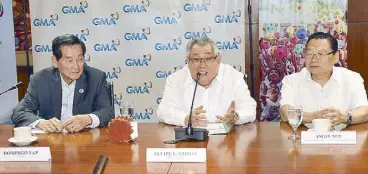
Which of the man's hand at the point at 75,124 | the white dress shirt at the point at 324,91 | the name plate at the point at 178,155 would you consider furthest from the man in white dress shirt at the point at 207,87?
the name plate at the point at 178,155

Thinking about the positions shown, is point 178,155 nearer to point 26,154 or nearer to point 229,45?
point 26,154

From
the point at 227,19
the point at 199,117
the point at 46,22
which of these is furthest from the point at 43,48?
the point at 199,117

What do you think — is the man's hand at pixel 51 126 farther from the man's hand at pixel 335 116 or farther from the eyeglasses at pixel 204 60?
the man's hand at pixel 335 116

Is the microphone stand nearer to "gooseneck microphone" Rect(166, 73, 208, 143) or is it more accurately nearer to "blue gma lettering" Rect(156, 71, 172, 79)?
"gooseneck microphone" Rect(166, 73, 208, 143)

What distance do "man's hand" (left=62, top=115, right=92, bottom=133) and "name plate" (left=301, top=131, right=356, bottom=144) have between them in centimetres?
124

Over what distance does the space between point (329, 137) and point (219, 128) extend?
636 mm

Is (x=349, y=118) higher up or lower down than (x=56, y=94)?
lower down

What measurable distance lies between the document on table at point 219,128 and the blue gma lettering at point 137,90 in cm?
225

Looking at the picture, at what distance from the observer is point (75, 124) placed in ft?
9.18

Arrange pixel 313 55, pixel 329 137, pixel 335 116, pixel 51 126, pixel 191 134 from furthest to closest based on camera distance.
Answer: pixel 313 55
pixel 51 126
pixel 335 116
pixel 191 134
pixel 329 137

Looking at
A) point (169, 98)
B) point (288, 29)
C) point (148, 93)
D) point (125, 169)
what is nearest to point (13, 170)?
point (125, 169)

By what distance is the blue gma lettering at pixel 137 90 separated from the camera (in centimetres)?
501

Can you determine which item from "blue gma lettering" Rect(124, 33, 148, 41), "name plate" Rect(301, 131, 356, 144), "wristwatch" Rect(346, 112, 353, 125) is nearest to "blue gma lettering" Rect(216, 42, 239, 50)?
"blue gma lettering" Rect(124, 33, 148, 41)

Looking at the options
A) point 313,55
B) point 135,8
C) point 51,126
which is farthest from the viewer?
point 135,8
